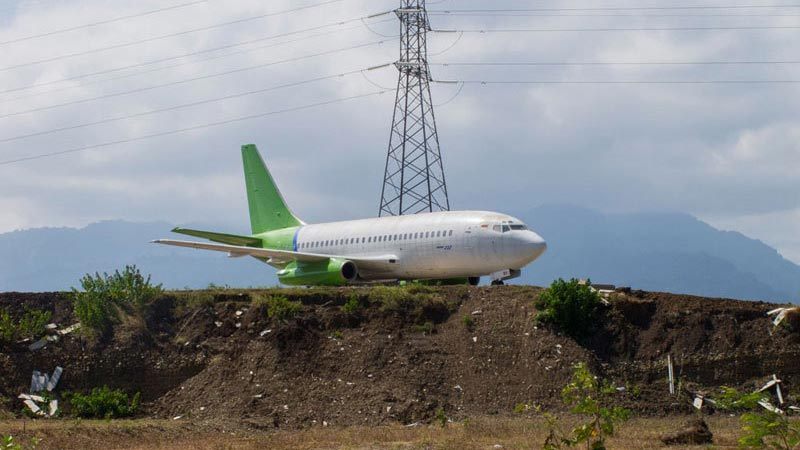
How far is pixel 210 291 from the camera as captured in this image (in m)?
40.9

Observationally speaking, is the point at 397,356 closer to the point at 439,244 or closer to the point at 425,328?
the point at 425,328

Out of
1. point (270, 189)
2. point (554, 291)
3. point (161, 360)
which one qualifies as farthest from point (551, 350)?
point (270, 189)

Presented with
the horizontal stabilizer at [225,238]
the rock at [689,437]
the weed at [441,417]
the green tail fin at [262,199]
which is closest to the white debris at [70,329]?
the horizontal stabilizer at [225,238]

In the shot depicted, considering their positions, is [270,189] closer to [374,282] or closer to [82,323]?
[374,282]

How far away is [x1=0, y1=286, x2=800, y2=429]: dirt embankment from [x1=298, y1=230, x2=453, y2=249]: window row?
5.73 meters

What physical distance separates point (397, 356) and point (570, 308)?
521 centimetres

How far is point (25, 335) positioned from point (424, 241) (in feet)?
48.6

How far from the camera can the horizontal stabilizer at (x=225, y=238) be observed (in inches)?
2003

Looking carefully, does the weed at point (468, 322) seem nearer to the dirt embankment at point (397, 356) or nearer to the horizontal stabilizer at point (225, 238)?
the dirt embankment at point (397, 356)

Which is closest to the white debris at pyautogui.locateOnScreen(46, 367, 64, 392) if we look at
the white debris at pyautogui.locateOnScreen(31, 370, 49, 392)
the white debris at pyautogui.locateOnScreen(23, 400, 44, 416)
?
the white debris at pyautogui.locateOnScreen(31, 370, 49, 392)

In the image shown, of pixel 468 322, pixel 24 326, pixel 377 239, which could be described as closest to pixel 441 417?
pixel 468 322

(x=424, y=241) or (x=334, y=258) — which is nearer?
(x=424, y=241)

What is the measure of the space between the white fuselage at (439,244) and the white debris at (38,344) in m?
14.0

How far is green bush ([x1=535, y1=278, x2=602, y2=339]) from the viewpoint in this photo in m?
35.0
